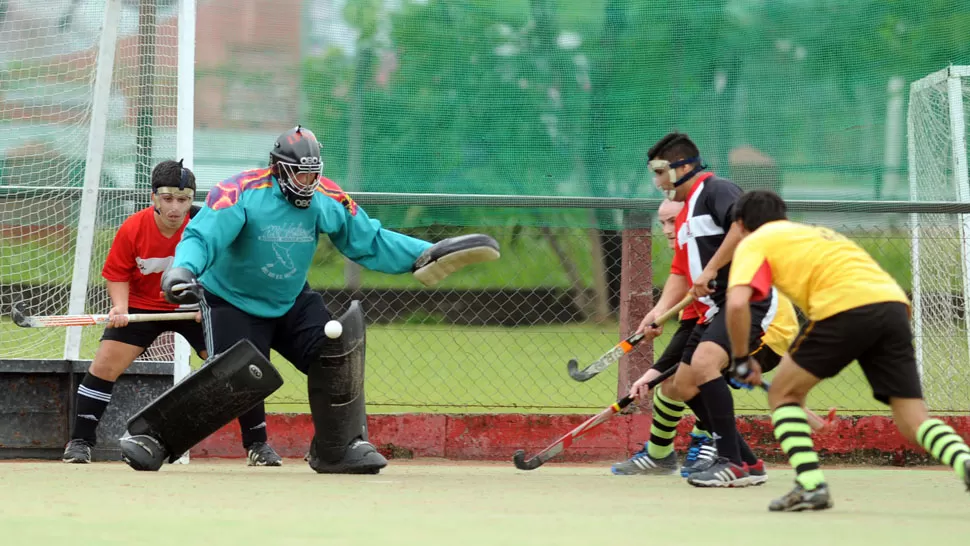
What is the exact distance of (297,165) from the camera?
5.72m

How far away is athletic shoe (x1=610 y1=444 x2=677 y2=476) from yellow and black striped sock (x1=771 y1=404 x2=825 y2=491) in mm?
1898

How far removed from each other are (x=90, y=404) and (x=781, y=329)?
349 centimetres

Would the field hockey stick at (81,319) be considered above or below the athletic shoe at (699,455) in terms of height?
above

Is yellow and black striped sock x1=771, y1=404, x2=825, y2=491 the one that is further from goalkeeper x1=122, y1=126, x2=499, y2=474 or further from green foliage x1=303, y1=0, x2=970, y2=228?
green foliage x1=303, y1=0, x2=970, y2=228

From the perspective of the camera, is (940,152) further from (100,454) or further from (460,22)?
(100,454)

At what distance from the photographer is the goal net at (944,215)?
24.3ft

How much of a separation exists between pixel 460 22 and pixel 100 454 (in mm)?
3207

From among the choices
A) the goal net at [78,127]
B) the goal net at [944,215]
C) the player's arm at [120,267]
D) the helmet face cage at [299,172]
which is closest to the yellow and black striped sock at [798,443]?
the helmet face cage at [299,172]

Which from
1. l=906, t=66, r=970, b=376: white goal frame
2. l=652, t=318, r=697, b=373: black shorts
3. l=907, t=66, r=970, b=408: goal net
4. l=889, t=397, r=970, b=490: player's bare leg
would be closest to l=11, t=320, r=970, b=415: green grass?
l=907, t=66, r=970, b=408: goal net

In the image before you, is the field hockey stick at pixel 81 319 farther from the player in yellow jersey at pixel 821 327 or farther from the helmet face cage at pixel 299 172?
the player in yellow jersey at pixel 821 327

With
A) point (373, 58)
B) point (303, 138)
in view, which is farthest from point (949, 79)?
point (303, 138)

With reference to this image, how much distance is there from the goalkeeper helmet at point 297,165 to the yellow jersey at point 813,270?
213 cm

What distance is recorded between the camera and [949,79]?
24.5 ft

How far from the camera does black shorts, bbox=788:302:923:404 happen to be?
4.41 meters
